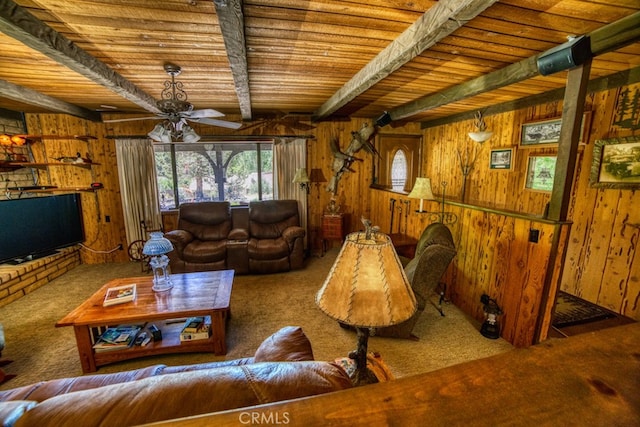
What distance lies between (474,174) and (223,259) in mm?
4147

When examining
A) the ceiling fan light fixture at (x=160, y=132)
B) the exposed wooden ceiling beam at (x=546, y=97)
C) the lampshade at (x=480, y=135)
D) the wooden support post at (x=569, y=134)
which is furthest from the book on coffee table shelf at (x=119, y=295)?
the exposed wooden ceiling beam at (x=546, y=97)

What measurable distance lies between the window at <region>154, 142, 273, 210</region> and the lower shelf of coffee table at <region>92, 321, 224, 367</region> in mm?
3055

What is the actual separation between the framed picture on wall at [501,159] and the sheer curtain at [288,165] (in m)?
2.98

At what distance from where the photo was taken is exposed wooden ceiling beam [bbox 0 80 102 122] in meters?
2.79

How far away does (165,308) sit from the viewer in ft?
7.15

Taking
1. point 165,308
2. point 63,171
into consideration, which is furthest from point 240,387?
point 63,171

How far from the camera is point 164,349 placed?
219 cm

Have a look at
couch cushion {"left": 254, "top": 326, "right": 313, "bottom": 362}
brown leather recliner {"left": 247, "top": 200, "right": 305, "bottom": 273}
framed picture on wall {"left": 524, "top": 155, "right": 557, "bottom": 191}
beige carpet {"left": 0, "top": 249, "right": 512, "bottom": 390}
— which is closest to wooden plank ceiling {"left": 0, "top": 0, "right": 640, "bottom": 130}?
framed picture on wall {"left": 524, "top": 155, "right": 557, "bottom": 191}

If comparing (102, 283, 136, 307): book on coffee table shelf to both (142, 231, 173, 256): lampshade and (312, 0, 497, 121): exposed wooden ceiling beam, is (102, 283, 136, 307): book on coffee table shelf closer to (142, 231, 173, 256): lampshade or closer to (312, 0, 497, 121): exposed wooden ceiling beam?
(142, 231, 173, 256): lampshade

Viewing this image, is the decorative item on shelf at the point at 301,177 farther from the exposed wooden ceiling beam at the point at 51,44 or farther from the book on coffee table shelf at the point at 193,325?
the book on coffee table shelf at the point at 193,325

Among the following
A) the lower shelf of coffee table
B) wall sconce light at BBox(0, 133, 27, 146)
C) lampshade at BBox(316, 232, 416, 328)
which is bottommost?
the lower shelf of coffee table

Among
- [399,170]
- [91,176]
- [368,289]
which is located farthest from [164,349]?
[399,170]

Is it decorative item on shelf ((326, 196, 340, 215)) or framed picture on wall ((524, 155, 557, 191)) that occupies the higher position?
framed picture on wall ((524, 155, 557, 191))

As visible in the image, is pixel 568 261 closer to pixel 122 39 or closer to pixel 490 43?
pixel 490 43
